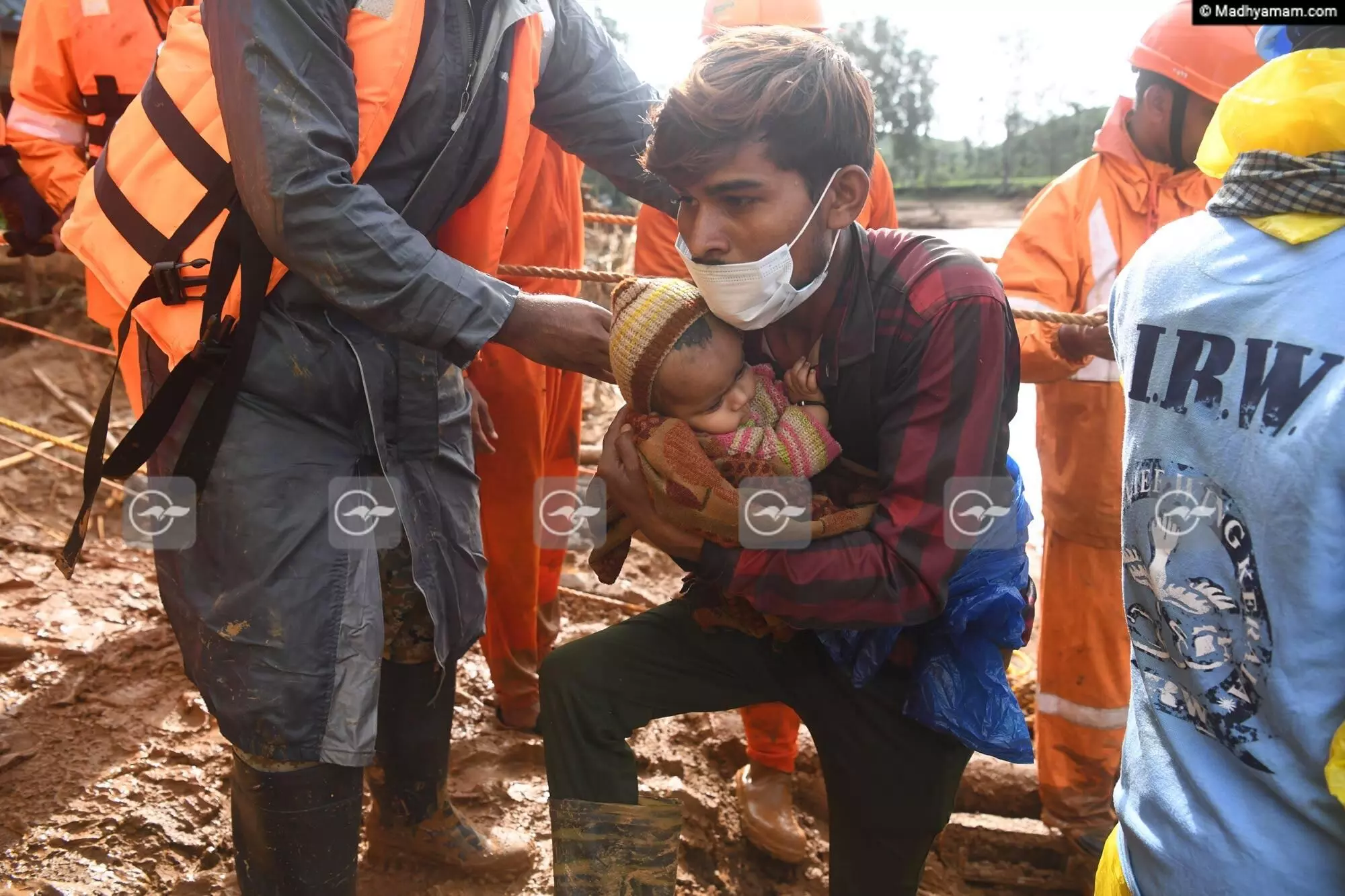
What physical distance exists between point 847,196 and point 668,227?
5.78ft

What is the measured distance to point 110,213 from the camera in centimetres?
190

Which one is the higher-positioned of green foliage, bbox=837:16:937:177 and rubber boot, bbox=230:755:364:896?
green foliage, bbox=837:16:937:177

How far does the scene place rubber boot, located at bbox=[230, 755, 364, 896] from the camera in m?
1.91

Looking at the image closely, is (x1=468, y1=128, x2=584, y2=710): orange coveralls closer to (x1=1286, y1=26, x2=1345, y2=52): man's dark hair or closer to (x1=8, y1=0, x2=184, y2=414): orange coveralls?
(x1=8, y1=0, x2=184, y2=414): orange coveralls

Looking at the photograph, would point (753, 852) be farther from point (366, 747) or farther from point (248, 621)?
point (248, 621)

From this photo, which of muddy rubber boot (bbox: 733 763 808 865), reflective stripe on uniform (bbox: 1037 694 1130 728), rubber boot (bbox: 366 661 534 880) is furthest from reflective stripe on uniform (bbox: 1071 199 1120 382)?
rubber boot (bbox: 366 661 534 880)

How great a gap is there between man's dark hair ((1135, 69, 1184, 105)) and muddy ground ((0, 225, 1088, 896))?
7.17 feet

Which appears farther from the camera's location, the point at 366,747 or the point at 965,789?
the point at 965,789

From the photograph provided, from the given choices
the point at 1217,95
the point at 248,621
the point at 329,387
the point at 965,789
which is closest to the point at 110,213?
the point at 329,387

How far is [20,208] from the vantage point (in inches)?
147

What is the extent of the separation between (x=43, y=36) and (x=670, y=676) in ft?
10.2

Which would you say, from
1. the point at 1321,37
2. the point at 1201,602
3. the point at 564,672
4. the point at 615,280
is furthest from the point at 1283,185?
the point at 615,280

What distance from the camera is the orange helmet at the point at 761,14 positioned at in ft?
11.9

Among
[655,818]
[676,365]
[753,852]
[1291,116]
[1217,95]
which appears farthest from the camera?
[753,852]
